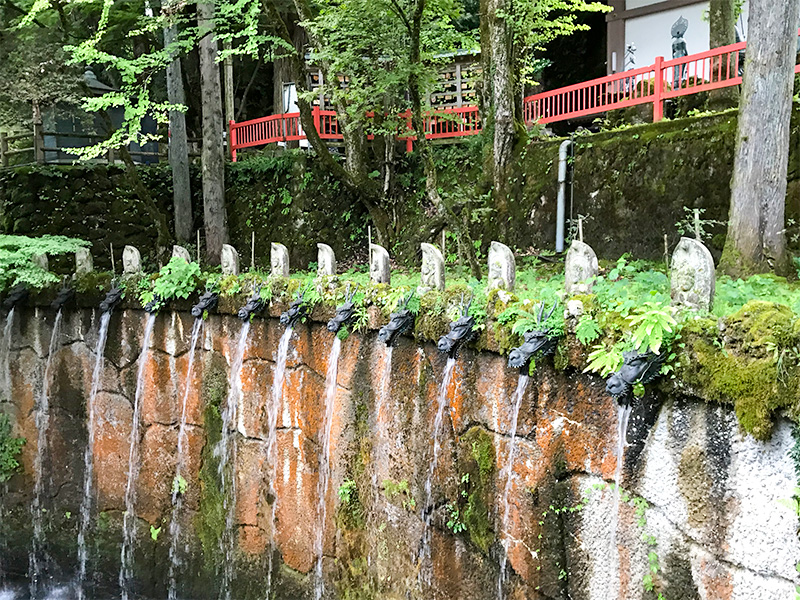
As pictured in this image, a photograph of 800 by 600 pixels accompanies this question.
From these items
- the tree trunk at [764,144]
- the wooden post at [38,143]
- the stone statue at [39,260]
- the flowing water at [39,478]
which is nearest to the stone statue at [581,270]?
the tree trunk at [764,144]

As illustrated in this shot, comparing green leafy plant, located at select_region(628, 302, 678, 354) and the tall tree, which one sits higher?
the tall tree

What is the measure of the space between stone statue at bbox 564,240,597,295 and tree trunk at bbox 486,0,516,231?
510cm

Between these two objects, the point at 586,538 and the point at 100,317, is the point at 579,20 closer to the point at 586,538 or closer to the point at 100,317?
the point at 100,317

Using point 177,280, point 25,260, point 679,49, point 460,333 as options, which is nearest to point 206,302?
point 177,280

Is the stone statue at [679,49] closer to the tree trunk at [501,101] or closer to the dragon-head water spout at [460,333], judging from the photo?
the tree trunk at [501,101]

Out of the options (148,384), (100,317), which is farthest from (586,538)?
(100,317)

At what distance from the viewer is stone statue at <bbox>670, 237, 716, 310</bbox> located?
421 centimetres

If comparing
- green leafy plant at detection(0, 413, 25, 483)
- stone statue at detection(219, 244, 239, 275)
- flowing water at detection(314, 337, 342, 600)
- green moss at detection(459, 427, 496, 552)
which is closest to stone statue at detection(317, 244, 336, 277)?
flowing water at detection(314, 337, 342, 600)

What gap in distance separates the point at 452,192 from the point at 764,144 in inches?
205

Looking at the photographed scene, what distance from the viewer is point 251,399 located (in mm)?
8102

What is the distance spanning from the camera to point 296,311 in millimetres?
7176

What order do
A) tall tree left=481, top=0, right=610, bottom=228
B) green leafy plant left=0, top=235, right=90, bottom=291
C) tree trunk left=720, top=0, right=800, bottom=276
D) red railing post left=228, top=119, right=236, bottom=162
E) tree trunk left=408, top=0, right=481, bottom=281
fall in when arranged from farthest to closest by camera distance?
red railing post left=228, top=119, right=236, bottom=162
tall tree left=481, top=0, right=610, bottom=228
green leafy plant left=0, top=235, right=90, bottom=291
tree trunk left=408, top=0, right=481, bottom=281
tree trunk left=720, top=0, right=800, bottom=276

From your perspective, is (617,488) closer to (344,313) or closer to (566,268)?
(566,268)

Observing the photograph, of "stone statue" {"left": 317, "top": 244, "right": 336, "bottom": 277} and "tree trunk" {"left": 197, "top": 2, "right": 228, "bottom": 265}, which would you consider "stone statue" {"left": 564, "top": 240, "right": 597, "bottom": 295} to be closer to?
"stone statue" {"left": 317, "top": 244, "right": 336, "bottom": 277}
